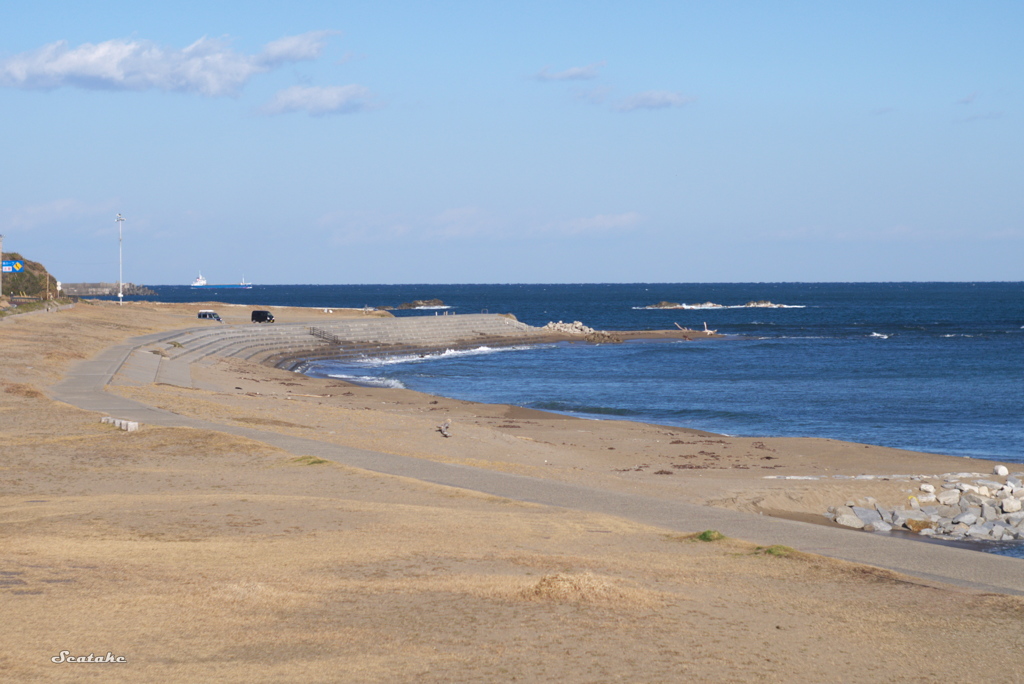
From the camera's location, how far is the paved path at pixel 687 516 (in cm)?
1140

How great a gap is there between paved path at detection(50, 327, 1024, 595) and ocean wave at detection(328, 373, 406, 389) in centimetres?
2364

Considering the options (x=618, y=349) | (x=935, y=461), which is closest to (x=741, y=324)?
(x=618, y=349)

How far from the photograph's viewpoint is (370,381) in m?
49.2

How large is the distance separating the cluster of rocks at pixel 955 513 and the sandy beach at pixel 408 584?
751 mm

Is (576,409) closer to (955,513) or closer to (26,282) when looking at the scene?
(955,513)

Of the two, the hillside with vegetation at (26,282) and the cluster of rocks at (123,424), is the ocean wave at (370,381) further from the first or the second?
the hillside with vegetation at (26,282)

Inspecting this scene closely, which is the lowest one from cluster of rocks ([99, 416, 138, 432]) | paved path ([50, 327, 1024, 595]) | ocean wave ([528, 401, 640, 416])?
ocean wave ([528, 401, 640, 416])

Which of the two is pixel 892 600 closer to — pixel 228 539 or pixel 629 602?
pixel 629 602

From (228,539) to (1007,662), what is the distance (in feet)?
28.5

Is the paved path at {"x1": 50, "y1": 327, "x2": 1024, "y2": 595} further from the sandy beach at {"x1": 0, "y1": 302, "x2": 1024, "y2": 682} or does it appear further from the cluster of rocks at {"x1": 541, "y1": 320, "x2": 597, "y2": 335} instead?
the cluster of rocks at {"x1": 541, "y1": 320, "x2": 597, "y2": 335}

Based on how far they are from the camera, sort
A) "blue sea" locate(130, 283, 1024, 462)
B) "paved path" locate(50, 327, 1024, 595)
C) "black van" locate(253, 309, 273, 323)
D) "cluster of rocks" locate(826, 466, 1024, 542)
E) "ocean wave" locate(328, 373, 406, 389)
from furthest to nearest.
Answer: "black van" locate(253, 309, 273, 323)
"ocean wave" locate(328, 373, 406, 389)
"blue sea" locate(130, 283, 1024, 462)
"cluster of rocks" locate(826, 466, 1024, 542)
"paved path" locate(50, 327, 1024, 595)

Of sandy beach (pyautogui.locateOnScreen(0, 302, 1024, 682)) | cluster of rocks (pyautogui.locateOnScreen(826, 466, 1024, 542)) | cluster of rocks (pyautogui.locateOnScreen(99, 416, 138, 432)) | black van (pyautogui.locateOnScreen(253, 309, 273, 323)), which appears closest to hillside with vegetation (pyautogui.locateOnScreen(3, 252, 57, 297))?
black van (pyautogui.locateOnScreen(253, 309, 273, 323))

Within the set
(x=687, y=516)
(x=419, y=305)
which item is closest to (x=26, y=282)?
(x=419, y=305)

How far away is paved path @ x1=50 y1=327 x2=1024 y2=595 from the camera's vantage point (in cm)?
1140
